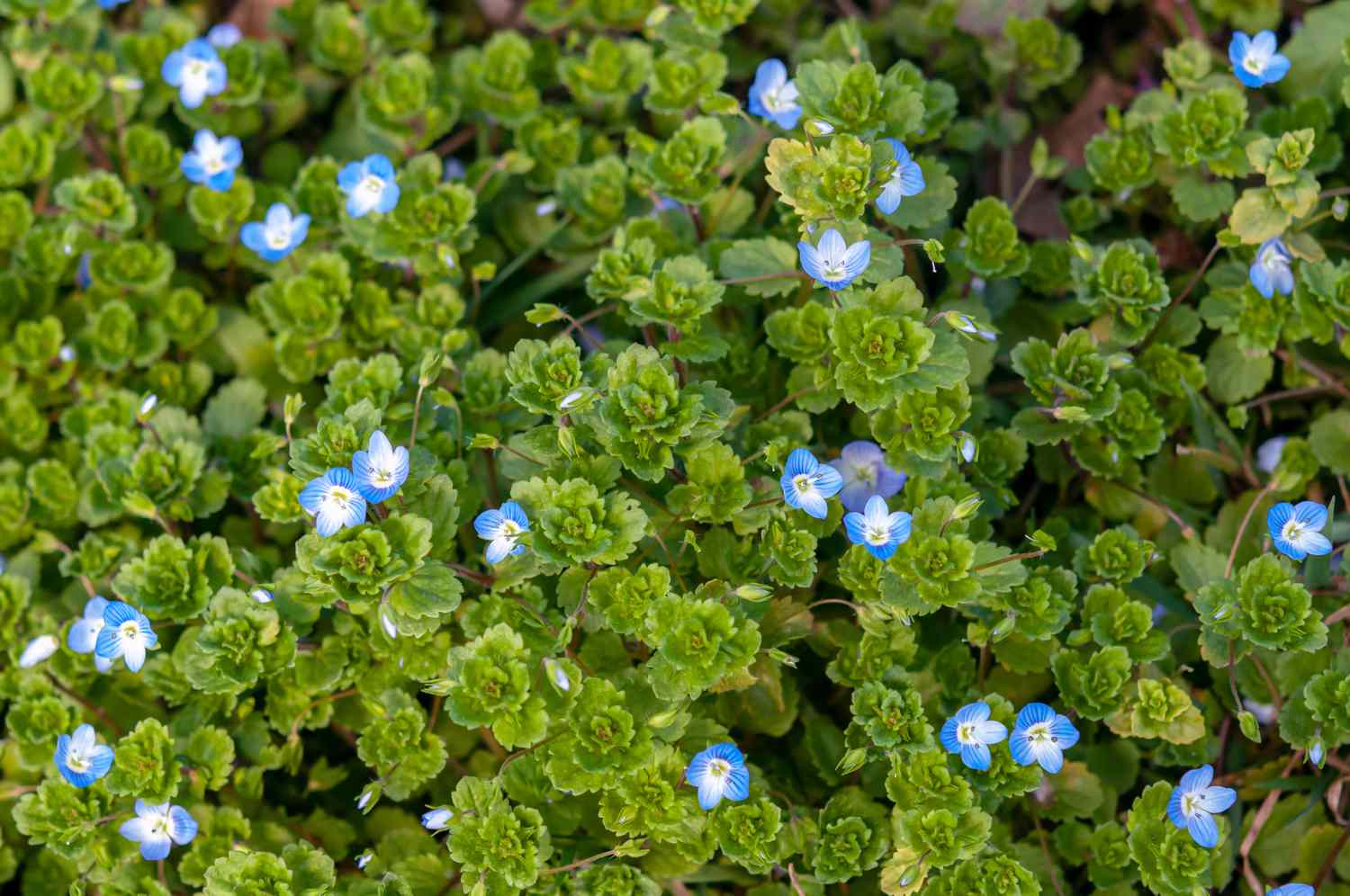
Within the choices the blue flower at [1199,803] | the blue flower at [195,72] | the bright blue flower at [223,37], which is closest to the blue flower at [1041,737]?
the blue flower at [1199,803]

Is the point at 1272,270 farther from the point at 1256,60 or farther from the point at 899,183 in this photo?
the point at 899,183

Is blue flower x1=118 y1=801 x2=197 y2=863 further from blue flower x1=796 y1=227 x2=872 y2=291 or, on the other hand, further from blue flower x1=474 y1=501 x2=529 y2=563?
blue flower x1=796 y1=227 x2=872 y2=291

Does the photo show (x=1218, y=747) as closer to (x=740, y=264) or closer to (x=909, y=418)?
(x=909, y=418)

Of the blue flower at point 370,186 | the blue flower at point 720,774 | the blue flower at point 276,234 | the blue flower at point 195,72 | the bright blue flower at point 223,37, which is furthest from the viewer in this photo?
the bright blue flower at point 223,37

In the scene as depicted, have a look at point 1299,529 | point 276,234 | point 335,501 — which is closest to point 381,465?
point 335,501

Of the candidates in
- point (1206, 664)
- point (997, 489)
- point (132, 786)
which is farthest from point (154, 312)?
point (1206, 664)

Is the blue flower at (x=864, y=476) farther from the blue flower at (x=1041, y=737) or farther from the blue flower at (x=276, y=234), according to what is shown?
the blue flower at (x=276, y=234)
